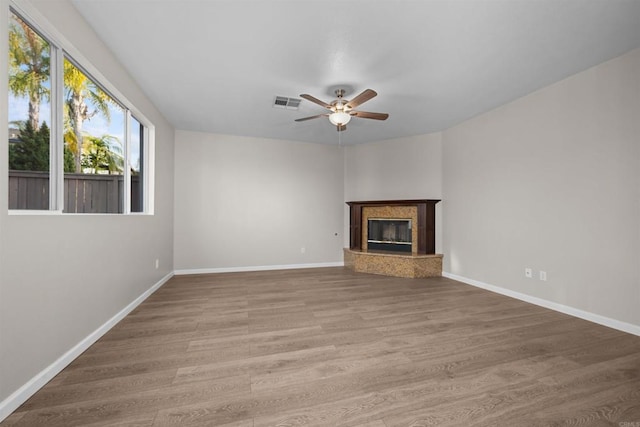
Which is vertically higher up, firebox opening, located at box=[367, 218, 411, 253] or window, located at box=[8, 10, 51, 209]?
window, located at box=[8, 10, 51, 209]

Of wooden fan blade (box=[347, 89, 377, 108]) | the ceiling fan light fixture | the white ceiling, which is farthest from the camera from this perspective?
the ceiling fan light fixture

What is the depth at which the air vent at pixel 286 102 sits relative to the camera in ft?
11.5

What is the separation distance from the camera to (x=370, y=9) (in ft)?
6.41

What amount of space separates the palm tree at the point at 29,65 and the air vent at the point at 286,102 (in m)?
2.20

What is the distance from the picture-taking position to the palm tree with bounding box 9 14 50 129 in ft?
5.06

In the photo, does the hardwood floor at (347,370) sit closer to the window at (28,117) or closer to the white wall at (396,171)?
the window at (28,117)

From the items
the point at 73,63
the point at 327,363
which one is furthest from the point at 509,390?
the point at 73,63

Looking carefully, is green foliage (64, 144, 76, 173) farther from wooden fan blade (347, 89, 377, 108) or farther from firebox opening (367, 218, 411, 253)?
firebox opening (367, 218, 411, 253)

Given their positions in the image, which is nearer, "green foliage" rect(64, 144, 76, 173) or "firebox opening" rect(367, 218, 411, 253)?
"green foliage" rect(64, 144, 76, 173)

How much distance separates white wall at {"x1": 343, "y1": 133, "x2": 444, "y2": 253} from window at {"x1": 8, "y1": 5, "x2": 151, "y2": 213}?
401cm

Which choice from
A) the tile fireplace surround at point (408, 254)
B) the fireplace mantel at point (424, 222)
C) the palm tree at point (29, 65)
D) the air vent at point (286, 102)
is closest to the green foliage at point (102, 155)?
the palm tree at point (29, 65)

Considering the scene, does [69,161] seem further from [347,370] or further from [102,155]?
[347,370]

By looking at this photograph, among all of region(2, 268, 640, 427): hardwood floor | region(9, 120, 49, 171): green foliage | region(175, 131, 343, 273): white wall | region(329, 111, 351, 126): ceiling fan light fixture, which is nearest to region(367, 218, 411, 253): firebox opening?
region(175, 131, 343, 273): white wall

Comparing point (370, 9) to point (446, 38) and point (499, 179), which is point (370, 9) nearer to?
point (446, 38)
